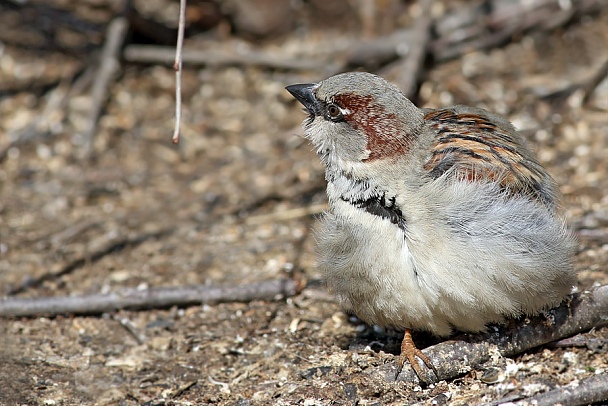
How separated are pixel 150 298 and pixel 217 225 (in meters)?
1.30

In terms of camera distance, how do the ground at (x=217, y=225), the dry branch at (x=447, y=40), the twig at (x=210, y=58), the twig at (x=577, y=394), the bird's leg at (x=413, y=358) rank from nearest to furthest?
the twig at (x=577, y=394), the bird's leg at (x=413, y=358), the ground at (x=217, y=225), the dry branch at (x=447, y=40), the twig at (x=210, y=58)

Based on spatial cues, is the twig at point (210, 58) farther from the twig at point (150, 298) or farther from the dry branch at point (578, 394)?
the dry branch at point (578, 394)

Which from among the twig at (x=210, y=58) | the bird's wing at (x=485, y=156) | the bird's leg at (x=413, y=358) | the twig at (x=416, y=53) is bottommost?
the bird's leg at (x=413, y=358)

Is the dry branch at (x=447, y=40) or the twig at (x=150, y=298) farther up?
the dry branch at (x=447, y=40)

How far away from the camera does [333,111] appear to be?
4.02m

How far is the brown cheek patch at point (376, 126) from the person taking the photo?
3.83 meters

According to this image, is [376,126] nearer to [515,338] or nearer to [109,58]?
[515,338]

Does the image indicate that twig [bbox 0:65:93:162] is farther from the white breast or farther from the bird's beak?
the white breast

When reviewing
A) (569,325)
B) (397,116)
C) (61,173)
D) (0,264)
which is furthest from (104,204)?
(569,325)

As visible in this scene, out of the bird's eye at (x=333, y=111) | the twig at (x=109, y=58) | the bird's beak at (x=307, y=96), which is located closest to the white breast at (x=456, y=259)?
the bird's eye at (x=333, y=111)

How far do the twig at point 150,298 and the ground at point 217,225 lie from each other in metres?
0.07

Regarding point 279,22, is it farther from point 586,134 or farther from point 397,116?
point 397,116

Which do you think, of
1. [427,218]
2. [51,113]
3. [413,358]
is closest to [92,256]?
[51,113]

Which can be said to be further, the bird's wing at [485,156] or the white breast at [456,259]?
the bird's wing at [485,156]
